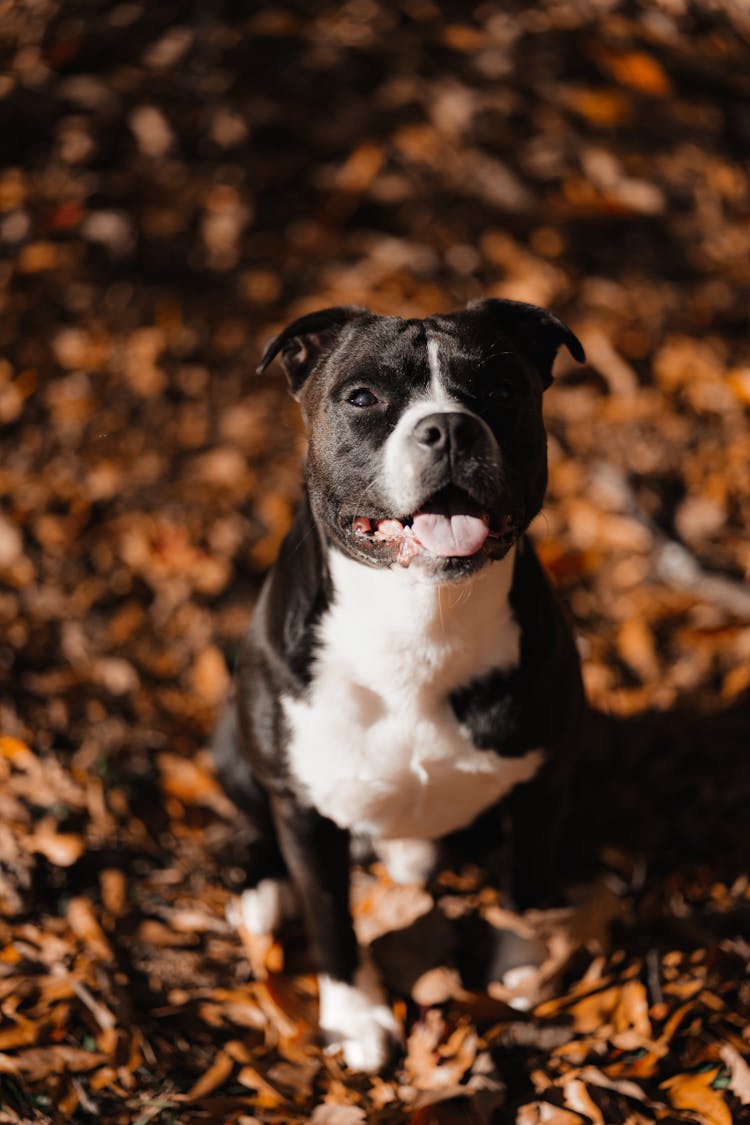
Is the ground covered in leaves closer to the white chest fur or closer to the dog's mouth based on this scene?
the white chest fur

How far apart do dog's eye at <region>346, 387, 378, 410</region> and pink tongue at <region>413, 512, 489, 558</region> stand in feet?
0.75

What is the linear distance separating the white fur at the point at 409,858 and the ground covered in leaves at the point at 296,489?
57 mm

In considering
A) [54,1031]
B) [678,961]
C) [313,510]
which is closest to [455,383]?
[313,510]

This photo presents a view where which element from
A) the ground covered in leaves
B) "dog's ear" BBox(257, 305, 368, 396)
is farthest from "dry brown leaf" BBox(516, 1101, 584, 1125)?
"dog's ear" BBox(257, 305, 368, 396)

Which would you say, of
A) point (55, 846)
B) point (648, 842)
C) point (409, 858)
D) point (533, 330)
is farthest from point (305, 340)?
point (648, 842)

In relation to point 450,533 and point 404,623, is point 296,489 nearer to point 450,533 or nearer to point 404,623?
point 404,623

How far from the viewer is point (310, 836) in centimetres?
237

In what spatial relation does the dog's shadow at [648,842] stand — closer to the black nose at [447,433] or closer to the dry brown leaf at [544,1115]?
the dry brown leaf at [544,1115]

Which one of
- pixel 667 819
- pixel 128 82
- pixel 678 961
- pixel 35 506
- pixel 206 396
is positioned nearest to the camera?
pixel 678 961

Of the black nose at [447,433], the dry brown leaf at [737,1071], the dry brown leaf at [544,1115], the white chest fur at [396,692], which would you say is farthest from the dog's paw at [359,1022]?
the black nose at [447,433]

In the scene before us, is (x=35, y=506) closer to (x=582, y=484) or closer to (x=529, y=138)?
(x=582, y=484)

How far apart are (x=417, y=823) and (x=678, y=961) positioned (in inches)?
30.5

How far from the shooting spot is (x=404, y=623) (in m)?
2.09

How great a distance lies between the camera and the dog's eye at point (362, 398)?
2.04 metres
